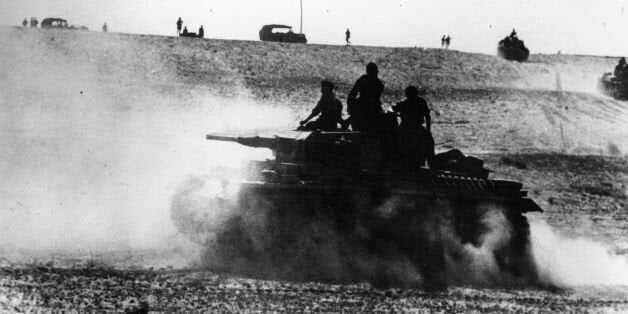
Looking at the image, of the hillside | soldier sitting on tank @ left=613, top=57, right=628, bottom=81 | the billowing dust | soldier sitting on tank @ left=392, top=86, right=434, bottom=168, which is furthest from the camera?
soldier sitting on tank @ left=613, top=57, right=628, bottom=81

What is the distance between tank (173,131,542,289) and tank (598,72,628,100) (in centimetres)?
2515

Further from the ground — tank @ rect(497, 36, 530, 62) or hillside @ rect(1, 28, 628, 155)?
tank @ rect(497, 36, 530, 62)

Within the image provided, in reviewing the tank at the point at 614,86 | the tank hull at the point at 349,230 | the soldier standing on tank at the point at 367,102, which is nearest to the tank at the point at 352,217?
the tank hull at the point at 349,230

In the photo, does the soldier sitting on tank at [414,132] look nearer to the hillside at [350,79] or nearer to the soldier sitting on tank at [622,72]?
the hillside at [350,79]

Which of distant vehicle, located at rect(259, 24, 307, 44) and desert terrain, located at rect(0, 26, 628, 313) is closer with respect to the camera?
desert terrain, located at rect(0, 26, 628, 313)

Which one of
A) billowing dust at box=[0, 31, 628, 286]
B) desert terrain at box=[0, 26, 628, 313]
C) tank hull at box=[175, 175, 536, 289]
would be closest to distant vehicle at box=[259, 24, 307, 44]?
desert terrain at box=[0, 26, 628, 313]

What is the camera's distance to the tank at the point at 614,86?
37.3 metres

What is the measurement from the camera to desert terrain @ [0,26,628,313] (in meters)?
10.9

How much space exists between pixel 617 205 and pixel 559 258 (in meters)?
7.82

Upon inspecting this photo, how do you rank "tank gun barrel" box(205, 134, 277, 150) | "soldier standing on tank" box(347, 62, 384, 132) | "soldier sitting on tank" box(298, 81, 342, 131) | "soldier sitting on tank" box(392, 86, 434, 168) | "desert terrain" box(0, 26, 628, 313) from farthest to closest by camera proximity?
1. "soldier sitting on tank" box(298, 81, 342, 131)
2. "soldier standing on tank" box(347, 62, 384, 132)
3. "soldier sitting on tank" box(392, 86, 434, 168)
4. "tank gun barrel" box(205, 134, 277, 150)
5. "desert terrain" box(0, 26, 628, 313)

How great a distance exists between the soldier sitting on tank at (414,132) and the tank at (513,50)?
1147 inches

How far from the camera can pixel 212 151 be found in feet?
72.8

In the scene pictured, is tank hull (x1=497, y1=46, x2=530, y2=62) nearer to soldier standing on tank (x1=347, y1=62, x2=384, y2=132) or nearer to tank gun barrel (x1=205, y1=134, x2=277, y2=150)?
soldier standing on tank (x1=347, y1=62, x2=384, y2=132)

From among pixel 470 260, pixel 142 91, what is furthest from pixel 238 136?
pixel 142 91
